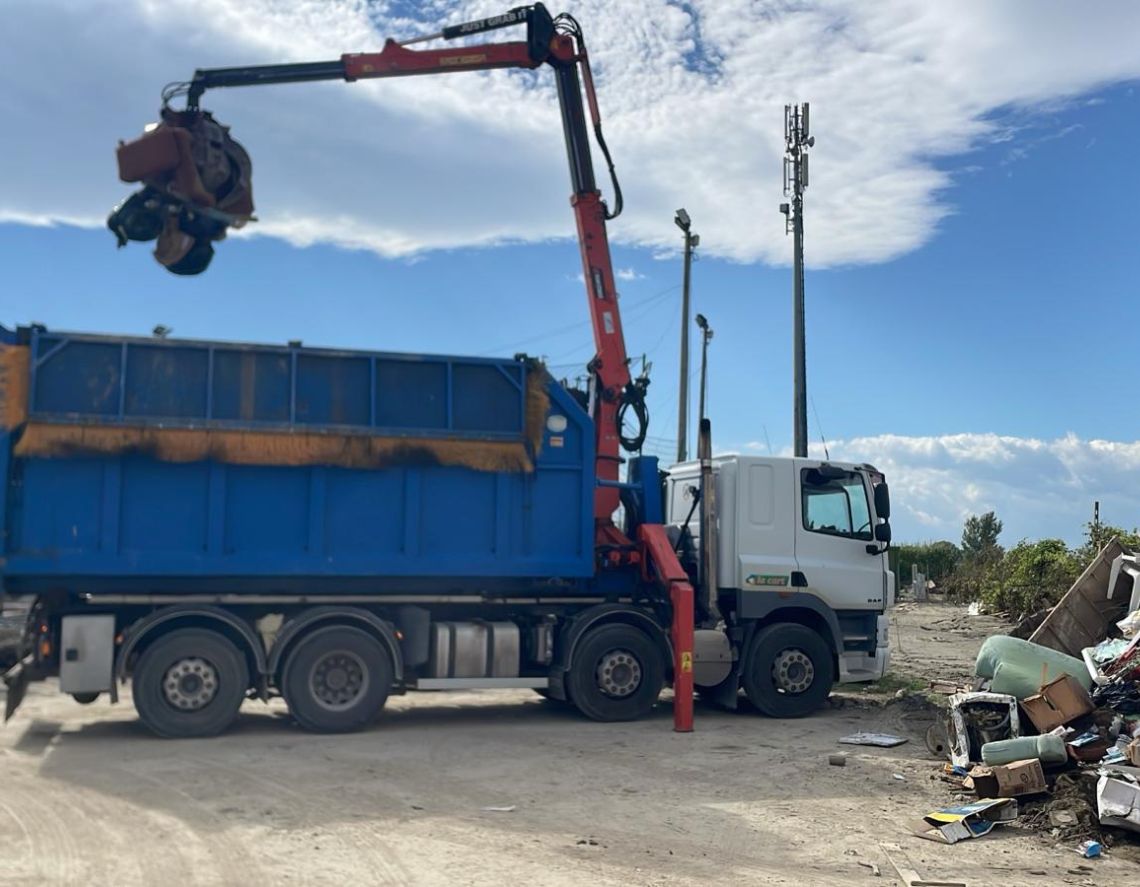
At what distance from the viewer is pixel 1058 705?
903 cm

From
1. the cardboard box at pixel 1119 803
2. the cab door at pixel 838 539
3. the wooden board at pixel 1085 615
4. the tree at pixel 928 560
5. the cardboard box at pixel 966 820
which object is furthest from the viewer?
the tree at pixel 928 560

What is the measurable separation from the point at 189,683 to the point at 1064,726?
24.9ft

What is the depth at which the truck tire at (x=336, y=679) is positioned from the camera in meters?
10.7

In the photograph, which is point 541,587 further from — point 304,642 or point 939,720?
point 939,720

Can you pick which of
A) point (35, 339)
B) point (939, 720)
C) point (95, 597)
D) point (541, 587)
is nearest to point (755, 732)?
point (939, 720)

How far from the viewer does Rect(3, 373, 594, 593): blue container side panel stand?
1017 centimetres

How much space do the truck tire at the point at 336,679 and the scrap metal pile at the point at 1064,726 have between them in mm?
5300

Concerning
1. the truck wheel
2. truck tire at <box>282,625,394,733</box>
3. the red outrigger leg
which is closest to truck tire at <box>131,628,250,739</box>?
truck tire at <box>282,625,394,733</box>

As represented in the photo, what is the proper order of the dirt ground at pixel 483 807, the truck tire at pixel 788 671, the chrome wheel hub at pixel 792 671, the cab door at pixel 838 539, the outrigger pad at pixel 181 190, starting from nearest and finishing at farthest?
the dirt ground at pixel 483 807 → the outrigger pad at pixel 181 190 → the truck tire at pixel 788 671 → the chrome wheel hub at pixel 792 671 → the cab door at pixel 838 539

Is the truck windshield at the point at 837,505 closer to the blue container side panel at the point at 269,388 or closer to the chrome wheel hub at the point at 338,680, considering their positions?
the blue container side panel at the point at 269,388

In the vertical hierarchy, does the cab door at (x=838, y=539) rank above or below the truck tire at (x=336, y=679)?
above

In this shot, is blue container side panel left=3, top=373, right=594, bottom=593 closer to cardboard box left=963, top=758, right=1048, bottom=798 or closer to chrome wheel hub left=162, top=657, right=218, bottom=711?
chrome wheel hub left=162, top=657, right=218, bottom=711

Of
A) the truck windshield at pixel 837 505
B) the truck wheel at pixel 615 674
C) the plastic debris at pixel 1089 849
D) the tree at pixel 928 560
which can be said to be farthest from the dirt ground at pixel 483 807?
the tree at pixel 928 560

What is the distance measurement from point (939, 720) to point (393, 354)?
6712 millimetres
